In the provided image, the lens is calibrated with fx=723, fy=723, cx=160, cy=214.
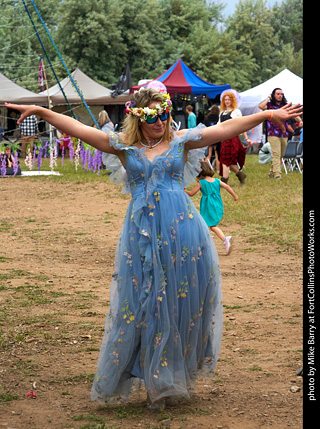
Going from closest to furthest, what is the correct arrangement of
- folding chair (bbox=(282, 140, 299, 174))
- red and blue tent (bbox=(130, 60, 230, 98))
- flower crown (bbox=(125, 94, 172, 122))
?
1. flower crown (bbox=(125, 94, 172, 122))
2. folding chair (bbox=(282, 140, 299, 174))
3. red and blue tent (bbox=(130, 60, 230, 98))

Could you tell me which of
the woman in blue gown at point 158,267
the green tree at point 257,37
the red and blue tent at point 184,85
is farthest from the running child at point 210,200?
the green tree at point 257,37

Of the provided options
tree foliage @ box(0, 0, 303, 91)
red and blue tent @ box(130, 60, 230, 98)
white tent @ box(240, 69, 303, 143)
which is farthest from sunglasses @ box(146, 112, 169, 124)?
tree foliage @ box(0, 0, 303, 91)

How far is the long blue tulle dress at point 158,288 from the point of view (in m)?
4.31

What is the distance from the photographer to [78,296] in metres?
7.25

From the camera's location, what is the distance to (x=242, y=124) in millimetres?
4418

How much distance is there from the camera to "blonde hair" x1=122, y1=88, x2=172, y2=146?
450 centimetres

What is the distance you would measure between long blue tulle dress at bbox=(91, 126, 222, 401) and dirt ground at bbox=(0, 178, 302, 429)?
0.80ft

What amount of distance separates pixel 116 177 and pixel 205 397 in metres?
1.53

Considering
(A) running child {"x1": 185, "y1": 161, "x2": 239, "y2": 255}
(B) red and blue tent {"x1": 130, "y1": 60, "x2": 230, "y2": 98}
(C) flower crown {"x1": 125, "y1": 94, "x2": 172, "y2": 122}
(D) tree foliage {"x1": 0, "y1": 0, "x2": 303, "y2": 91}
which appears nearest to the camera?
(C) flower crown {"x1": 125, "y1": 94, "x2": 172, "y2": 122}

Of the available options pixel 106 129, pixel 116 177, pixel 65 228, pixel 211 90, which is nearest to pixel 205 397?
pixel 116 177

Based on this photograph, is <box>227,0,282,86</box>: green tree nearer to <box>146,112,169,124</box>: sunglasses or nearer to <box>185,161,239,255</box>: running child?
<box>185,161,239,255</box>: running child

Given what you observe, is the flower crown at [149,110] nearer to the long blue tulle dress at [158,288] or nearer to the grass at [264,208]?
the long blue tulle dress at [158,288]

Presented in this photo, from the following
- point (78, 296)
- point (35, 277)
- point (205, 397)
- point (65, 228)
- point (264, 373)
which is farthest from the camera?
point (65, 228)
